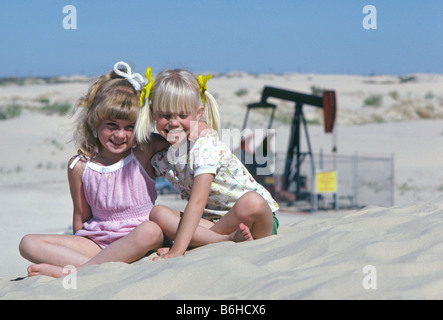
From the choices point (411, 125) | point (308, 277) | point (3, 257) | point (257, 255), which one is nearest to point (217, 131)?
point (257, 255)

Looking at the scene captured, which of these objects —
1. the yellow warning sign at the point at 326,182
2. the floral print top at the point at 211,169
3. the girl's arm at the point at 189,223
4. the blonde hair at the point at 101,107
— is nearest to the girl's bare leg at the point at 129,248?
the girl's arm at the point at 189,223

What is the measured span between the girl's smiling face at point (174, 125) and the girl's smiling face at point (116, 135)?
26cm

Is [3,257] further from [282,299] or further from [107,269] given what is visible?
[282,299]

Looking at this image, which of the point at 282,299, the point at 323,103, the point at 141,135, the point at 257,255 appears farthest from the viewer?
the point at 323,103

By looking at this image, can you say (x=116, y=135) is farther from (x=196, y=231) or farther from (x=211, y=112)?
(x=196, y=231)

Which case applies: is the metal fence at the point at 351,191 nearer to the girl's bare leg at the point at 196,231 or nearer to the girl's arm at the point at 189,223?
the girl's bare leg at the point at 196,231

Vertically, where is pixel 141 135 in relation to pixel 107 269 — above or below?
above

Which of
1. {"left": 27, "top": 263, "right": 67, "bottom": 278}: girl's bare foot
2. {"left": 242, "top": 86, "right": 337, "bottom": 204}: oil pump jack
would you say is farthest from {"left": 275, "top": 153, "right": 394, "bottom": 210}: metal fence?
{"left": 27, "top": 263, "right": 67, "bottom": 278}: girl's bare foot

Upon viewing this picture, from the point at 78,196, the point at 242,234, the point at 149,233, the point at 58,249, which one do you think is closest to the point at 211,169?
the point at 242,234

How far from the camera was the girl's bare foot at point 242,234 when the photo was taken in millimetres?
3883

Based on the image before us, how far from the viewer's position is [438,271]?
8.91 feet

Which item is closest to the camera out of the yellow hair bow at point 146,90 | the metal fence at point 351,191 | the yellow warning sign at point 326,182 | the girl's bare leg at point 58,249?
the girl's bare leg at point 58,249
